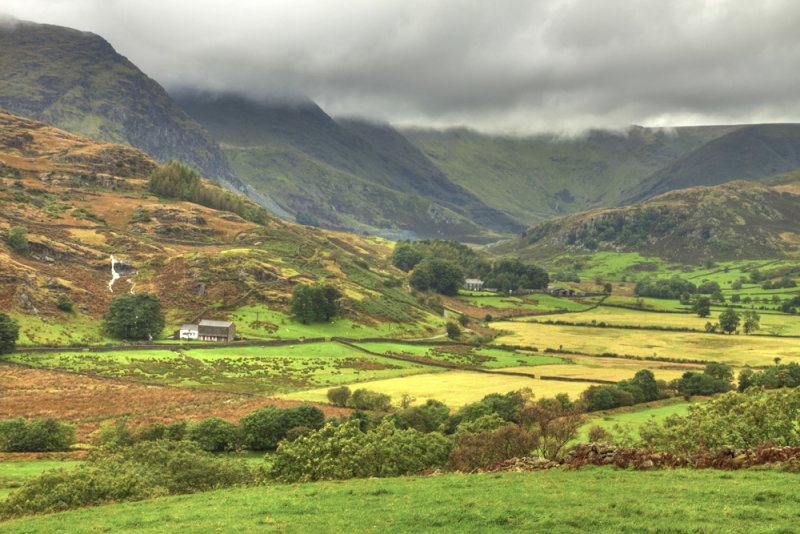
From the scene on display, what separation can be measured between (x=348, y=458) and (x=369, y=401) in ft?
146

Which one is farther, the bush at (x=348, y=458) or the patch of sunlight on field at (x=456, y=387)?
the patch of sunlight on field at (x=456, y=387)

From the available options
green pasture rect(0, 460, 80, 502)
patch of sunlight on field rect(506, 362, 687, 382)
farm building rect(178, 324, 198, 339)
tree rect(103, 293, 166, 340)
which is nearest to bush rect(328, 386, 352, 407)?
green pasture rect(0, 460, 80, 502)

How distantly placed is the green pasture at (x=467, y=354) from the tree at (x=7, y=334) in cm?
7556

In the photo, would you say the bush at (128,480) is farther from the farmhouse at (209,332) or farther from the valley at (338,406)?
the farmhouse at (209,332)

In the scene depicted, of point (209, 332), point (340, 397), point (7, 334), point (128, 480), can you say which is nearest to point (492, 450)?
point (128, 480)

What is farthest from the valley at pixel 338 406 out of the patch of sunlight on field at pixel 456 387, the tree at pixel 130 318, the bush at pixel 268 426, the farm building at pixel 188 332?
the patch of sunlight on field at pixel 456 387

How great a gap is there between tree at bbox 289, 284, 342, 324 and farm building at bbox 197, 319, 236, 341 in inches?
983

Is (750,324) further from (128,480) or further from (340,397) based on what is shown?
(128,480)

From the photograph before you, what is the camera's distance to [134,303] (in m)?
129

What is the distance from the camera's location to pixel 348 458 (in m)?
41.0

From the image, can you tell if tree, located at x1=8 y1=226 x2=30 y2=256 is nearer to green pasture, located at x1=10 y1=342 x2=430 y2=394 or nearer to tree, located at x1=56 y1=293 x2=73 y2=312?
tree, located at x1=56 y1=293 x2=73 y2=312

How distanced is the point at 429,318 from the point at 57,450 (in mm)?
139294

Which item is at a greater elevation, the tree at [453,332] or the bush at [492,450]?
the tree at [453,332]

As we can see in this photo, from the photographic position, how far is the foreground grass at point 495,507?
2323cm
